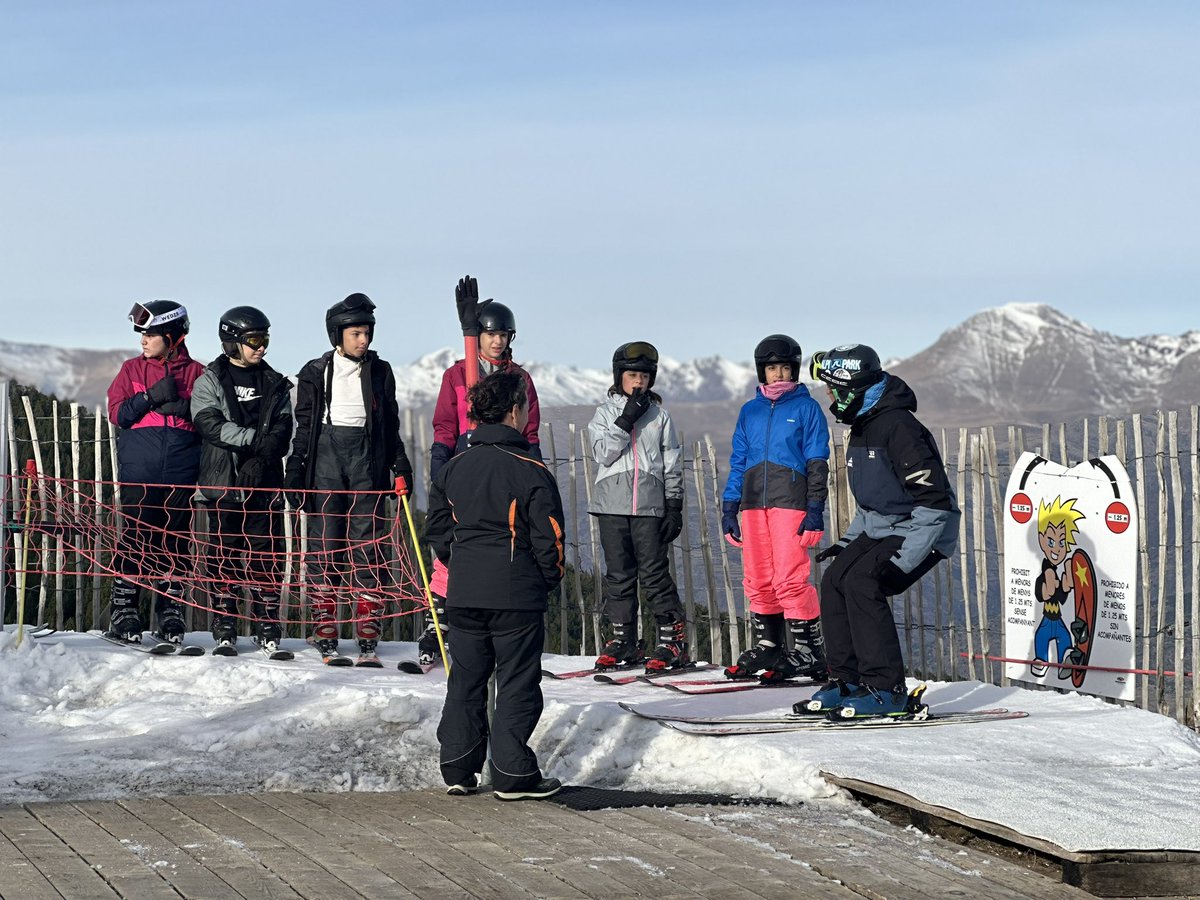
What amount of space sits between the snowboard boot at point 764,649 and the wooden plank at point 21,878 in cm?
501

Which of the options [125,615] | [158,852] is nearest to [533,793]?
[158,852]

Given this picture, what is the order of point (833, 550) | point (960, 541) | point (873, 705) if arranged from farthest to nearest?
point (960, 541) → point (833, 550) → point (873, 705)

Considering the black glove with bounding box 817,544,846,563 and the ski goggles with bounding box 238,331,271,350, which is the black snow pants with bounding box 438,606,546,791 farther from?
the ski goggles with bounding box 238,331,271,350

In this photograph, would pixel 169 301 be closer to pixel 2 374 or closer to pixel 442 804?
pixel 2 374

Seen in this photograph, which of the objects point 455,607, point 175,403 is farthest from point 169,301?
point 455,607

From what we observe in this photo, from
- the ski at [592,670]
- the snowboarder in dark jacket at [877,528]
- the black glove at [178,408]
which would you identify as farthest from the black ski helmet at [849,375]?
the black glove at [178,408]

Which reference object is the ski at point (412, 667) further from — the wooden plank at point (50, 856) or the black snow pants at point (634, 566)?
the wooden plank at point (50, 856)

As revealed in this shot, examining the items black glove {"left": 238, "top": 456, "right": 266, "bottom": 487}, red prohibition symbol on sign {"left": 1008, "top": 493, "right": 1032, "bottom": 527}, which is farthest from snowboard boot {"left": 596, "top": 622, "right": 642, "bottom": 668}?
red prohibition symbol on sign {"left": 1008, "top": 493, "right": 1032, "bottom": 527}

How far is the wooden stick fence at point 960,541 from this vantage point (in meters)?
10.0

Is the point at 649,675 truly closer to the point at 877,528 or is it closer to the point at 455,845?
the point at 877,528

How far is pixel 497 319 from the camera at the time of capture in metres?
9.30

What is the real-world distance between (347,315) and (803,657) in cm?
336

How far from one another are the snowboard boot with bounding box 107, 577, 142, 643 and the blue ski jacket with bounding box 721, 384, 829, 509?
363 cm

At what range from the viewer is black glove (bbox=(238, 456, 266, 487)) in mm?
9633
